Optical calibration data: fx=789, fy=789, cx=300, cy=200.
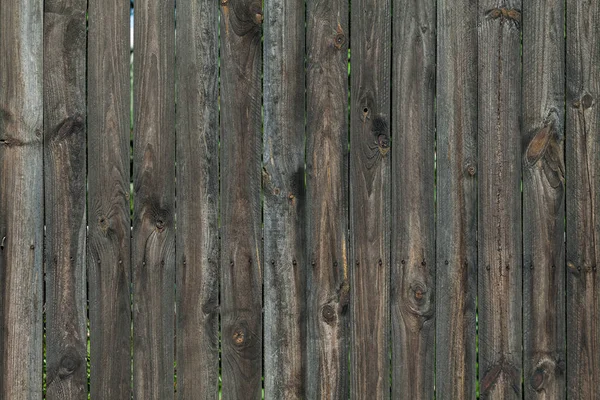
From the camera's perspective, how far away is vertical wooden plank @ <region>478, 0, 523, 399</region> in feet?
9.03

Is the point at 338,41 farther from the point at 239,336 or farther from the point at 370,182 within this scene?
the point at 239,336

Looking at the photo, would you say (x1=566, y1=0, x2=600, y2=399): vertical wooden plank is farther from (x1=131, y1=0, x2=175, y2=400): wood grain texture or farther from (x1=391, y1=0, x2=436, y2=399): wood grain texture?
(x1=131, y1=0, x2=175, y2=400): wood grain texture

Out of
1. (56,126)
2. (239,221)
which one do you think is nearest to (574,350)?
(239,221)

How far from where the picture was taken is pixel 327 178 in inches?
108

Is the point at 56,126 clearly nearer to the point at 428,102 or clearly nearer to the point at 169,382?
the point at 169,382

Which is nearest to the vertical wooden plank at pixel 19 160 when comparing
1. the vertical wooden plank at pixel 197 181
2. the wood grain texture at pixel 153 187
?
the wood grain texture at pixel 153 187

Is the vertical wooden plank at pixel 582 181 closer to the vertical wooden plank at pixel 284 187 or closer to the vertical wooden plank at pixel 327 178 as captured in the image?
the vertical wooden plank at pixel 327 178

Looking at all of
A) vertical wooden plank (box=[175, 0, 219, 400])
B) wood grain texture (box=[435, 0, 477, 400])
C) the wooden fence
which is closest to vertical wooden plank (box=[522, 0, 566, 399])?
the wooden fence

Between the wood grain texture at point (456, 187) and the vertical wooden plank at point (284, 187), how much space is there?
482 millimetres

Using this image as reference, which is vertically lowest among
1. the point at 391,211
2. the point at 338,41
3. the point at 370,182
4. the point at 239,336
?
the point at 239,336

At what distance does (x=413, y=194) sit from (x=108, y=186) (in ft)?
3.46

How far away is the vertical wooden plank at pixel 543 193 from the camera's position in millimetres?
2758

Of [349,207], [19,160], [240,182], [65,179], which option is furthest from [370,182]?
[19,160]

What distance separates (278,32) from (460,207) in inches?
34.5
